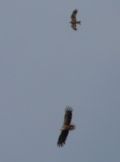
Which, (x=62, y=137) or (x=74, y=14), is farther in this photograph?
(x=74, y=14)

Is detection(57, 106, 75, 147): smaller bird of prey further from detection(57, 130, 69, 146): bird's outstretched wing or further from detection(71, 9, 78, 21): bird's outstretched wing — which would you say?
detection(71, 9, 78, 21): bird's outstretched wing

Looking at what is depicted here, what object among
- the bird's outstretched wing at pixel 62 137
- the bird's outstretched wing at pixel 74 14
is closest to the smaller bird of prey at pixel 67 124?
the bird's outstretched wing at pixel 62 137

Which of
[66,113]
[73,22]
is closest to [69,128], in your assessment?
[66,113]

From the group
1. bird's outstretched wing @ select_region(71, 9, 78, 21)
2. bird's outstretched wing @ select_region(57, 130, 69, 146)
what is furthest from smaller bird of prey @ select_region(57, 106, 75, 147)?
bird's outstretched wing @ select_region(71, 9, 78, 21)

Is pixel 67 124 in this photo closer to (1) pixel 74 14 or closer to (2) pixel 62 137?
(2) pixel 62 137

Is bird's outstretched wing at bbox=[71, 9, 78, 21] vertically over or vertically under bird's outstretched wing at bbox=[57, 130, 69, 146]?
over

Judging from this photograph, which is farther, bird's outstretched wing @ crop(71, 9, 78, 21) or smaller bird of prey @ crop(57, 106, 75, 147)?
bird's outstretched wing @ crop(71, 9, 78, 21)

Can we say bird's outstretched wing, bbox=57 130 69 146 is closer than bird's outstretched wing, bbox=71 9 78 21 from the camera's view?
Yes

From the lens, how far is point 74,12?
138500 mm

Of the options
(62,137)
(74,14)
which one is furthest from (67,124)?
(74,14)

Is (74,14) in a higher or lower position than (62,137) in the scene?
higher

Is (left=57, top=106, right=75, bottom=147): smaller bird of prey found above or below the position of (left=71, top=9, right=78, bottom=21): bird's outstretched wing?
below

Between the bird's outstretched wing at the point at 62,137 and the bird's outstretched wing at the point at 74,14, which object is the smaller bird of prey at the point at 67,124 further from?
the bird's outstretched wing at the point at 74,14

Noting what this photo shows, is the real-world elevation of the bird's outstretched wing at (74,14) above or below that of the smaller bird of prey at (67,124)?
above
